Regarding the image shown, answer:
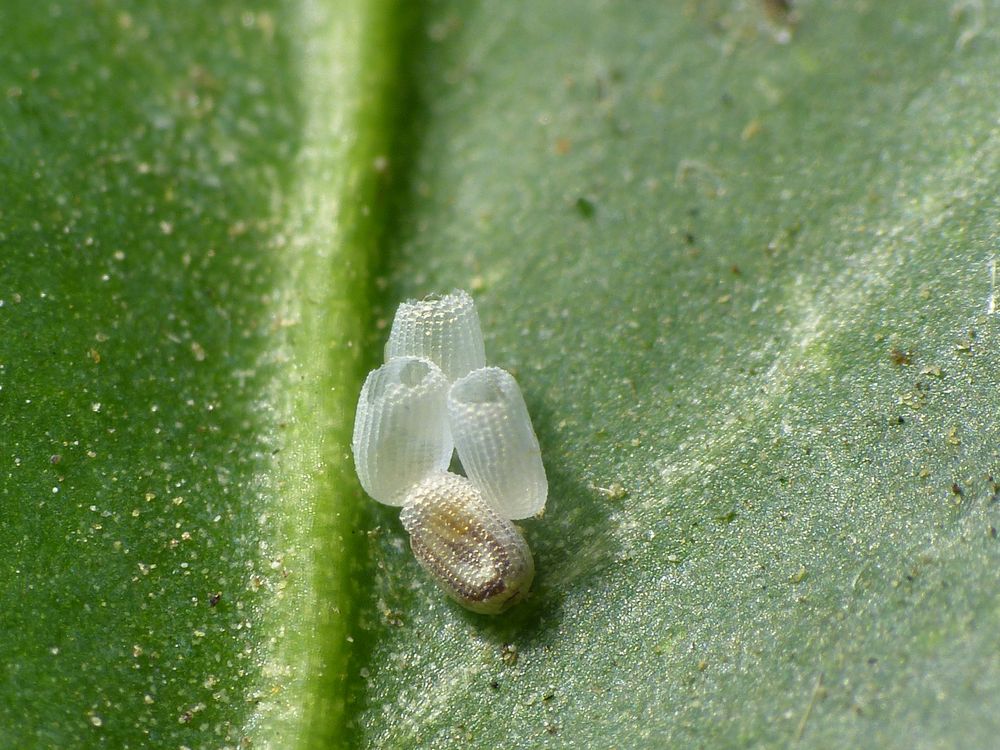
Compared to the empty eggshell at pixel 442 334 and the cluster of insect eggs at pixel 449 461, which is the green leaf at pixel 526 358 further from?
the empty eggshell at pixel 442 334

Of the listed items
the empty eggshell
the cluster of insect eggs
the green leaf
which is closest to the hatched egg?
the cluster of insect eggs

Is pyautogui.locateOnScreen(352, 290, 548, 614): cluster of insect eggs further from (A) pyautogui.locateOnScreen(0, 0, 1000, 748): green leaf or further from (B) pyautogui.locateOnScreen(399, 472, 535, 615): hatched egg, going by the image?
(A) pyautogui.locateOnScreen(0, 0, 1000, 748): green leaf

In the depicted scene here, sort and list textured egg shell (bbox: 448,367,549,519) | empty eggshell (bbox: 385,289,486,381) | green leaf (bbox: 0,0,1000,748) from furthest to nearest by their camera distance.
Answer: empty eggshell (bbox: 385,289,486,381) < textured egg shell (bbox: 448,367,549,519) < green leaf (bbox: 0,0,1000,748)

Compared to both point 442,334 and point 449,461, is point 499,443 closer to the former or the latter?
point 449,461

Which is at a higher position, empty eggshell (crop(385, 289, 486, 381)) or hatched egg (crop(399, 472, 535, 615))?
empty eggshell (crop(385, 289, 486, 381))

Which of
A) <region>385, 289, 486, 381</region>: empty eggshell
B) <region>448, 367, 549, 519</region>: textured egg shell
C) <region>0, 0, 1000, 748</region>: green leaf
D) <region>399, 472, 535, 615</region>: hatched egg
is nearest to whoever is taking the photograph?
<region>0, 0, 1000, 748</region>: green leaf

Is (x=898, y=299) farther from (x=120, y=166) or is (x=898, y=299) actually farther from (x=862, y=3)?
(x=120, y=166)

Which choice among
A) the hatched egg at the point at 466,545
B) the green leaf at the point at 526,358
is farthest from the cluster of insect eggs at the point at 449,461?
the green leaf at the point at 526,358
